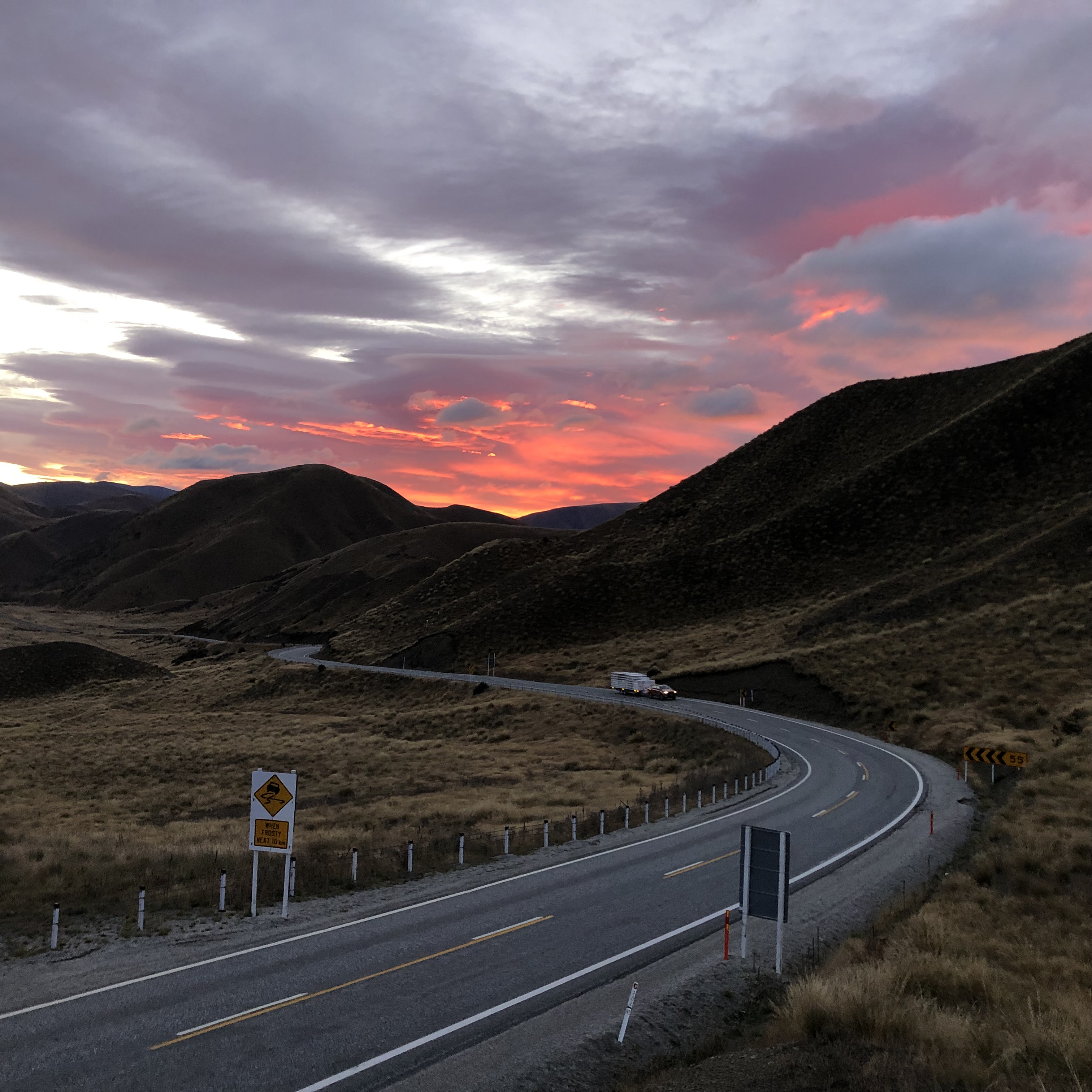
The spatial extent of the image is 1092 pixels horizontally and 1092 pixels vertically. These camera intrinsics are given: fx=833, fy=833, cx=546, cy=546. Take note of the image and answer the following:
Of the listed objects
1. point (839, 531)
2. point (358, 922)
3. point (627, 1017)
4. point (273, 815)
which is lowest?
point (358, 922)

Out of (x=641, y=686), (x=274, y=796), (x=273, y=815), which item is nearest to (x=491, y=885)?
(x=273, y=815)

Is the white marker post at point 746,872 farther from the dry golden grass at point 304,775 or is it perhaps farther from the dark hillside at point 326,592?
the dark hillside at point 326,592

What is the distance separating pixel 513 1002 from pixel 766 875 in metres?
4.27

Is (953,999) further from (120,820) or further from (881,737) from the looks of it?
(881,737)

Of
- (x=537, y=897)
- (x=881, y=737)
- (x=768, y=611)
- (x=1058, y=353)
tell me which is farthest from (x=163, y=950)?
(x=1058, y=353)

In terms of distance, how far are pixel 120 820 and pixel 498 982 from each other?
76.0 feet

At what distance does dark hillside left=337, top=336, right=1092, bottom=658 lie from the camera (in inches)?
3334

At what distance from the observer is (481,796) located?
31781 millimetres

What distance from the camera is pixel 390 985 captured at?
40.4ft

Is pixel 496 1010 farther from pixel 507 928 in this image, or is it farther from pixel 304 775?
pixel 304 775

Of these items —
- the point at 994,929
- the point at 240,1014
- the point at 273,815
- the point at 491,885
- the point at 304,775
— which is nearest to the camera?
the point at 240,1014

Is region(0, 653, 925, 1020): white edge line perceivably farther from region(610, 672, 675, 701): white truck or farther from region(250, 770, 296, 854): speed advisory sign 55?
region(610, 672, 675, 701): white truck

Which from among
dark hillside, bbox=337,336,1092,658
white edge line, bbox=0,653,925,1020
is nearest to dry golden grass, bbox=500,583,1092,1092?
white edge line, bbox=0,653,925,1020

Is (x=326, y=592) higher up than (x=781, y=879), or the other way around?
(x=326, y=592)
